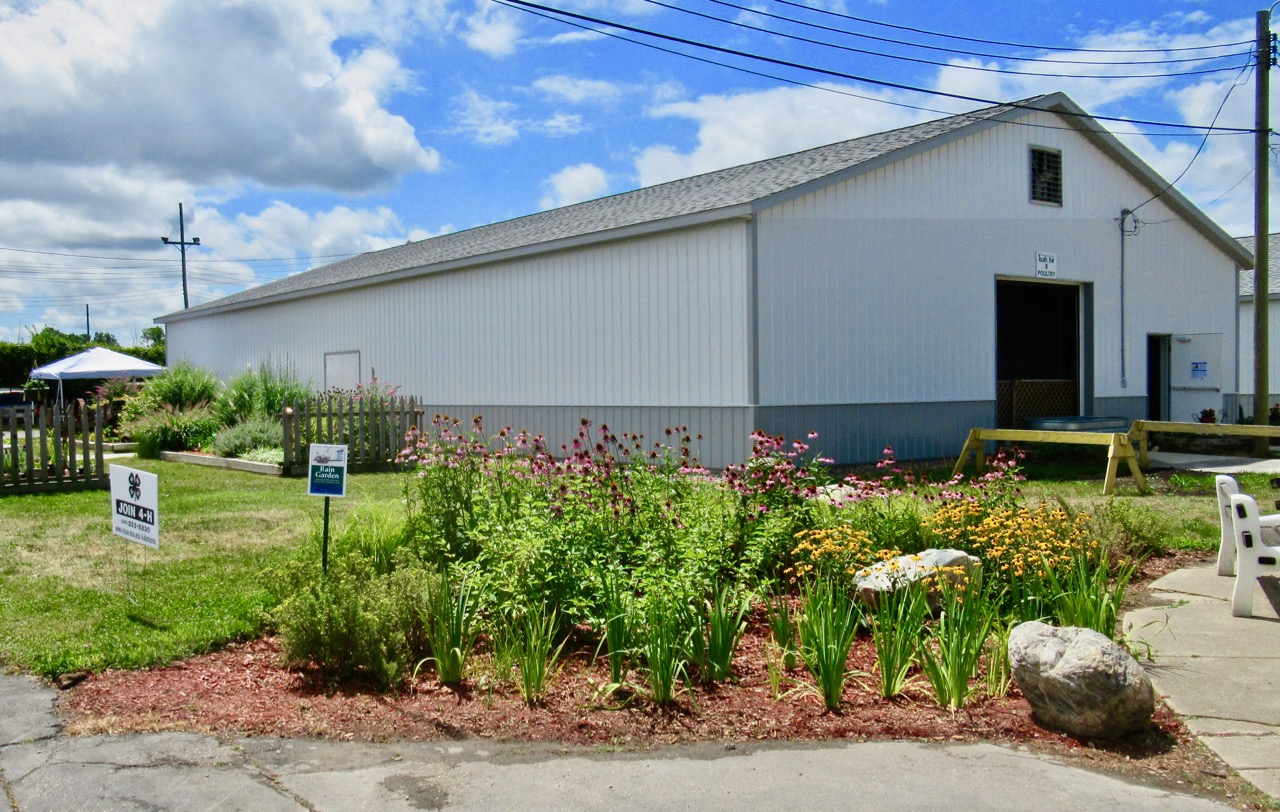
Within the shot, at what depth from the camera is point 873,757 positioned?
4285 mm

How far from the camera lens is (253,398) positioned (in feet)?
65.0

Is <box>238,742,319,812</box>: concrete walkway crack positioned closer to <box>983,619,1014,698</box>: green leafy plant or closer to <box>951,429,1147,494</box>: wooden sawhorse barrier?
<box>983,619,1014,698</box>: green leafy plant

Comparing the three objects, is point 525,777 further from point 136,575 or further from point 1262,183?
point 1262,183

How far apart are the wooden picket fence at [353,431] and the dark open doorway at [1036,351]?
10866 mm

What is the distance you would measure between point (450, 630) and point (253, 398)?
52.6 feet

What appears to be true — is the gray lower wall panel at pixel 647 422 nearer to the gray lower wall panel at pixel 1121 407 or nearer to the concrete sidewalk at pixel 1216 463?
the concrete sidewalk at pixel 1216 463

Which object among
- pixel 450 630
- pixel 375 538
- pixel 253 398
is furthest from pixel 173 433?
pixel 450 630

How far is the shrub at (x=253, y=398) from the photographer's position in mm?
19484

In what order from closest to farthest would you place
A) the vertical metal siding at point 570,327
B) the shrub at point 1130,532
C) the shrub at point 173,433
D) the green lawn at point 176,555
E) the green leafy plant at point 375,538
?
the green lawn at point 176,555 → the green leafy plant at point 375,538 → the shrub at point 1130,532 → the vertical metal siding at point 570,327 → the shrub at point 173,433

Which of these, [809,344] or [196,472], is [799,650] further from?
[196,472]

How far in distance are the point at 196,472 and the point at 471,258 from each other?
20.5ft

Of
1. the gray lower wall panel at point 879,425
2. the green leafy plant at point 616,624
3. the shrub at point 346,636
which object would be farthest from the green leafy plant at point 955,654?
the gray lower wall panel at point 879,425

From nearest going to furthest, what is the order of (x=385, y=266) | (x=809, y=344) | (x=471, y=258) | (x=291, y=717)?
(x=291, y=717), (x=809, y=344), (x=471, y=258), (x=385, y=266)

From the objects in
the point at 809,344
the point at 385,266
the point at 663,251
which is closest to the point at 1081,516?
the point at 809,344
